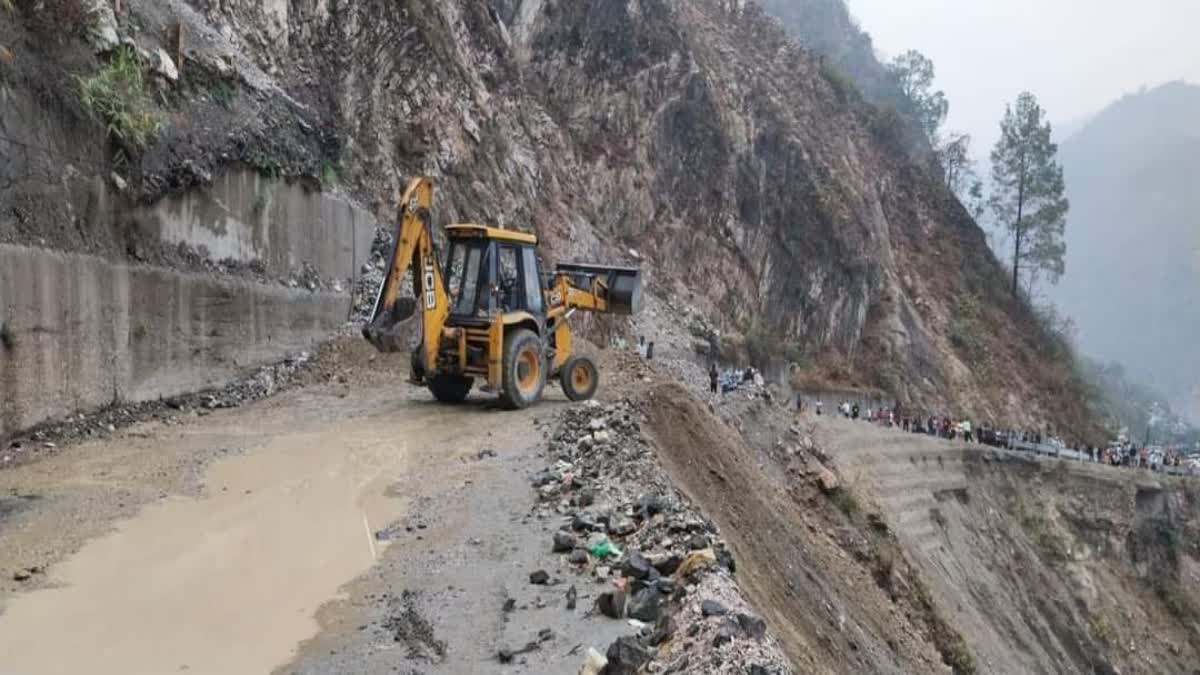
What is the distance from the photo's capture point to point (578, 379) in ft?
45.8

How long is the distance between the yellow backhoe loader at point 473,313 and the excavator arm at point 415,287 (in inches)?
0.5

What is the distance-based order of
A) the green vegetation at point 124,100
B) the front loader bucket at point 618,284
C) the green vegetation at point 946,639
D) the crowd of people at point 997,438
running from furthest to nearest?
the crowd of people at point 997,438, the green vegetation at point 946,639, the front loader bucket at point 618,284, the green vegetation at point 124,100

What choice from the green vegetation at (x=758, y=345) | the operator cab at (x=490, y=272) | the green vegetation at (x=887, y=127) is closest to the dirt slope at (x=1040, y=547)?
the green vegetation at (x=758, y=345)

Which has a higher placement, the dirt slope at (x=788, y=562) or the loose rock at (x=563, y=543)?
the loose rock at (x=563, y=543)

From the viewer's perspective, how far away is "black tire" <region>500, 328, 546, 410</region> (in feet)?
41.0

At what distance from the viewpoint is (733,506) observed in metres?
12.0

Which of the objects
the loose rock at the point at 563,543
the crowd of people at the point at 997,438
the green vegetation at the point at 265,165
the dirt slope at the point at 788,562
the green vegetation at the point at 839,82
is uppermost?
the green vegetation at the point at 839,82

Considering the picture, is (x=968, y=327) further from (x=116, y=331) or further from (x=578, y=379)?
(x=116, y=331)

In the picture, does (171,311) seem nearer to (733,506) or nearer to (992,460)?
(733,506)

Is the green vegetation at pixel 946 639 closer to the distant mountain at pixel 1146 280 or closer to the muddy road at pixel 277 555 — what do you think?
the muddy road at pixel 277 555

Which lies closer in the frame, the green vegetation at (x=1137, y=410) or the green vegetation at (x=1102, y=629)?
the green vegetation at (x=1102, y=629)

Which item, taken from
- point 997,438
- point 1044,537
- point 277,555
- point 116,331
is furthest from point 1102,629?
point 116,331

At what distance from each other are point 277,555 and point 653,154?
93.3ft

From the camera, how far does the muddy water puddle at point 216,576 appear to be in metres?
4.95
